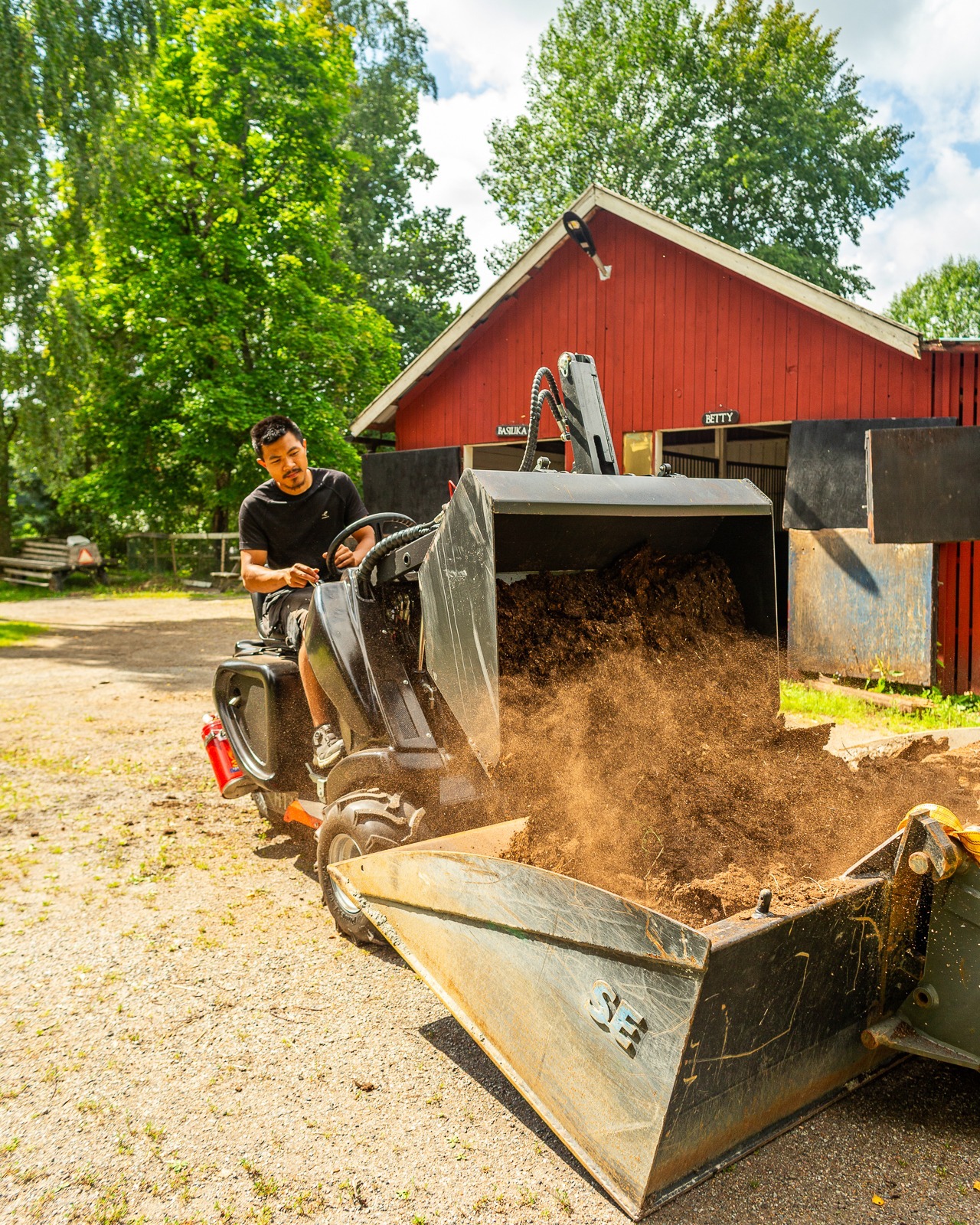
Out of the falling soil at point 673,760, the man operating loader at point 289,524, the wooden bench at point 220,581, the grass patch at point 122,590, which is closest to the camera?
the falling soil at point 673,760

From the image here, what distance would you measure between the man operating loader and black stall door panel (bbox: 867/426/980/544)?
4.71 meters

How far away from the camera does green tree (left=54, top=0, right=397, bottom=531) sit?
58.4 ft

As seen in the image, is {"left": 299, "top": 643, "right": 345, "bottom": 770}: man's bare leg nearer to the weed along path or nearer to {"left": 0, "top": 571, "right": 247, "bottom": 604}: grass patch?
the weed along path

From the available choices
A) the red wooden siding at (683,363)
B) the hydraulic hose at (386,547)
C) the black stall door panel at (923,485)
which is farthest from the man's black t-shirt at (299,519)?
the red wooden siding at (683,363)

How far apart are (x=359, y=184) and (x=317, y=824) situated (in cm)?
3142

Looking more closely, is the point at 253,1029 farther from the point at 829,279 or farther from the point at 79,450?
the point at 829,279

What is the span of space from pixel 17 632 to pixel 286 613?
10303mm

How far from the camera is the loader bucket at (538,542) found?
105 inches

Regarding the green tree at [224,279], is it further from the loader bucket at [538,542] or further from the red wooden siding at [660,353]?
the loader bucket at [538,542]

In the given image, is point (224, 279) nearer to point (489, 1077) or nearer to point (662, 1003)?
point (489, 1077)

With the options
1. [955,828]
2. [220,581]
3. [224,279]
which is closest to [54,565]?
[220,581]

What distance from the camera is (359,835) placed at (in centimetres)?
312

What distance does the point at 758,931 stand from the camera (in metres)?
1.92

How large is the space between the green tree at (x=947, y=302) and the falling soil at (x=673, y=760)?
162 feet
